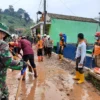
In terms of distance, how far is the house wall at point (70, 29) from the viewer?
27.0 m

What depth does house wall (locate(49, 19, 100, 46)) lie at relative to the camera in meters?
27.0

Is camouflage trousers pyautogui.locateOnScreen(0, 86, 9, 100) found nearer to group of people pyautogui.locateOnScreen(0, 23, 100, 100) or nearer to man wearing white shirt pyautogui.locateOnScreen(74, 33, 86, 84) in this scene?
group of people pyautogui.locateOnScreen(0, 23, 100, 100)

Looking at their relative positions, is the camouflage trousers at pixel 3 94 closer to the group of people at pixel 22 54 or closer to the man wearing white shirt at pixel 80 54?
the group of people at pixel 22 54

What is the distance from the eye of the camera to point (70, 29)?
27.8 meters

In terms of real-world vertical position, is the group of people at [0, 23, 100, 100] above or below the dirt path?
above

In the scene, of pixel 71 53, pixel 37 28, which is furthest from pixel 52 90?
pixel 37 28

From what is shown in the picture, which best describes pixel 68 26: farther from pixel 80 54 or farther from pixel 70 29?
pixel 80 54

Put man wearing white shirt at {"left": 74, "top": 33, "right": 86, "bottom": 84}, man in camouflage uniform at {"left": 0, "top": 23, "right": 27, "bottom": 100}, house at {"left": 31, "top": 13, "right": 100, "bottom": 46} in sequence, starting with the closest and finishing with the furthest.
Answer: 1. man in camouflage uniform at {"left": 0, "top": 23, "right": 27, "bottom": 100}
2. man wearing white shirt at {"left": 74, "top": 33, "right": 86, "bottom": 84}
3. house at {"left": 31, "top": 13, "right": 100, "bottom": 46}

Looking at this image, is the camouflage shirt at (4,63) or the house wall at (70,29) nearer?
the camouflage shirt at (4,63)

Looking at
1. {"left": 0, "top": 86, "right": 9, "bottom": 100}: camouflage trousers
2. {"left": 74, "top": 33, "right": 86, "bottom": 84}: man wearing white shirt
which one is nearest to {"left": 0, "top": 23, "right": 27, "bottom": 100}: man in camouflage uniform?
{"left": 0, "top": 86, "right": 9, "bottom": 100}: camouflage trousers

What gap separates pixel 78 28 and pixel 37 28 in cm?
824

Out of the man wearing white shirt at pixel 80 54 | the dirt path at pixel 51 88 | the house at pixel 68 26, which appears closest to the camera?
the dirt path at pixel 51 88

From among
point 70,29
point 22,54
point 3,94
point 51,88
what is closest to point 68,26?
point 70,29

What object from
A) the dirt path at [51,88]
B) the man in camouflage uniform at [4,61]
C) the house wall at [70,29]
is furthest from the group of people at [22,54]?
the house wall at [70,29]
